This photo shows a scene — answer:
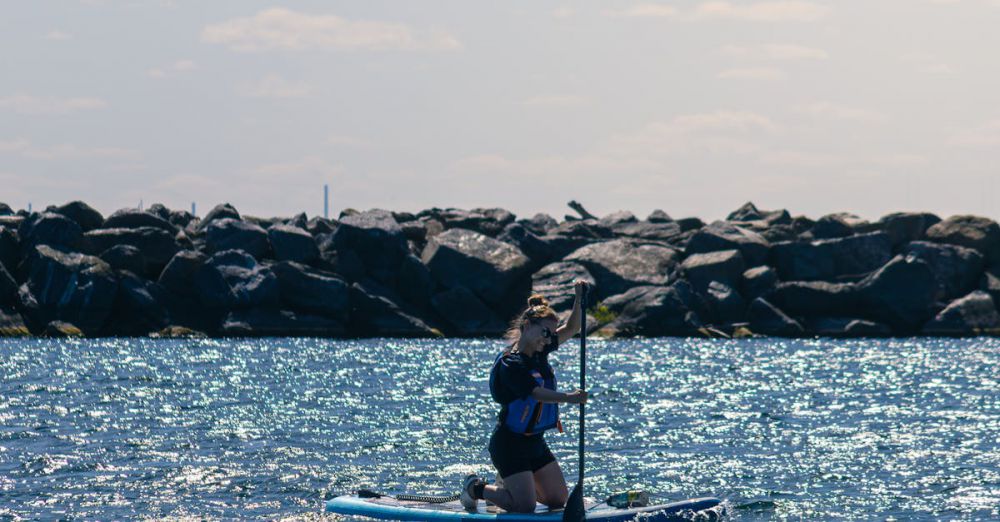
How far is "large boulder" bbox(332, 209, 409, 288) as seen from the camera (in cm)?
6012

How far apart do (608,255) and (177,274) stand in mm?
21155

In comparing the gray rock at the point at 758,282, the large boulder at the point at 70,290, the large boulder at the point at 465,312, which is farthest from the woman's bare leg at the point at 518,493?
the gray rock at the point at 758,282

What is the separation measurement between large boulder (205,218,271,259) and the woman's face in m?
49.3

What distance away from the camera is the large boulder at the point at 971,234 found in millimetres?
64562

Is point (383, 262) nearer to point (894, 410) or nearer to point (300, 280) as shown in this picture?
point (300, 280)

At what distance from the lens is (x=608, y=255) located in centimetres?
6300

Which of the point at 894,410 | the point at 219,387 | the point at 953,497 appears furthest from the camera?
the point at 219,387

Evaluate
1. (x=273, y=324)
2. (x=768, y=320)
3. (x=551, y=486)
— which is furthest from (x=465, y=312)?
(x=551, y=486)

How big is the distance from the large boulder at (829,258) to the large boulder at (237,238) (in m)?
25.7

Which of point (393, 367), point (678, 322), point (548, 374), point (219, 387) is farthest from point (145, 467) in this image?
point (678, 322)

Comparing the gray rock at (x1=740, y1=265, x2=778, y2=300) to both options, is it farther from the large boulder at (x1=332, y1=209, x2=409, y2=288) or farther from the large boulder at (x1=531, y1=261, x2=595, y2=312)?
the large boulder at (x1=332, y1=209, x2=409, y2=288)

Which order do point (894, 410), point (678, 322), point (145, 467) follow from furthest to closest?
point (678, 322), point (894, 410), point (145, 467)

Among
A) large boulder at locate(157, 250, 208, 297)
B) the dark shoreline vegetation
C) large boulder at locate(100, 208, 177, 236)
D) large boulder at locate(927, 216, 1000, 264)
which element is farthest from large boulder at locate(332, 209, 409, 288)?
large boulder at locate(927, 216, 1000, 264)

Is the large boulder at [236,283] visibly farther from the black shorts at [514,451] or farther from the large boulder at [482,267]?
the black shorts at [514,451]
